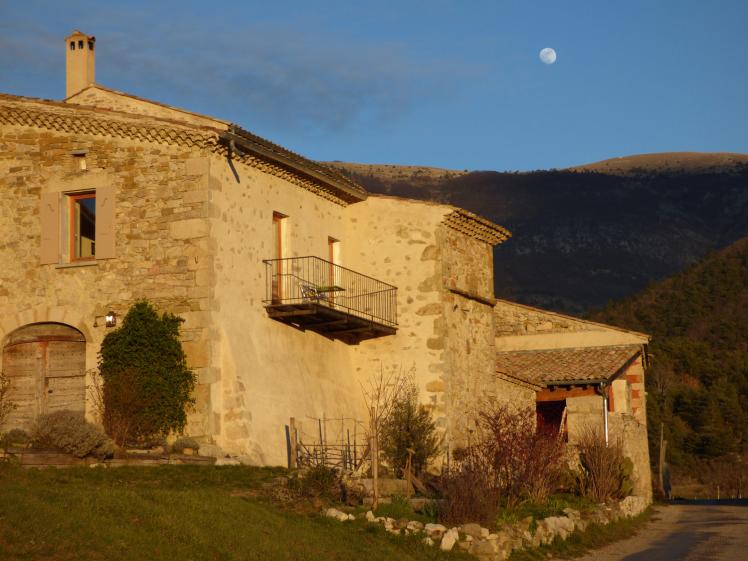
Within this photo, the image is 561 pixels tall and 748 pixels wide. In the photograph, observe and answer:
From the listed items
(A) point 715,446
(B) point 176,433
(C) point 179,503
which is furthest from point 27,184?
(A) point 715,446

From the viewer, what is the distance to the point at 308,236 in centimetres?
2719

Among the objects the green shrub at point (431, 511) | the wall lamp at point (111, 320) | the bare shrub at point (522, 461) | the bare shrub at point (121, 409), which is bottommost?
the green shrub at point (431, 511)

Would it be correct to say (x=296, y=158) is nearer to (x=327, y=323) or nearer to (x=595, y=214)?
(x=327, y=323)

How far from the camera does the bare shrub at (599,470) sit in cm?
2562

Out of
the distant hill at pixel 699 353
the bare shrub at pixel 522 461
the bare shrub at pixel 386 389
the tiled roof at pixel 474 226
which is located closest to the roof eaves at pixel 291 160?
the tiled roof at pixel 474 226

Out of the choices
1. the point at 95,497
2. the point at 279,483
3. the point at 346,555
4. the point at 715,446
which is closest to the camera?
the point at 95,497

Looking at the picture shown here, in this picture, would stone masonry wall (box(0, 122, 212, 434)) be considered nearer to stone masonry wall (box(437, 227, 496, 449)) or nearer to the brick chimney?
the brick chimney

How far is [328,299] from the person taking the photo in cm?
2622

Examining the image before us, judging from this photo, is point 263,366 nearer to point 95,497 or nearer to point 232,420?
point 232,420

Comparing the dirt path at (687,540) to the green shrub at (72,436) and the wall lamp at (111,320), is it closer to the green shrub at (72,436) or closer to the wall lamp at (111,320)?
the green shrub at (72,436)

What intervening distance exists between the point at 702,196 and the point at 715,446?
77754 mm

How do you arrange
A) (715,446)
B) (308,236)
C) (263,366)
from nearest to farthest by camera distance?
1. (263,366)
2. (308,236)
3. (715,446)

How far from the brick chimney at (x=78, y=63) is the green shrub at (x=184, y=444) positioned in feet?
31.0

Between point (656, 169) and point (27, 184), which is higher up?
point (656, 169)
